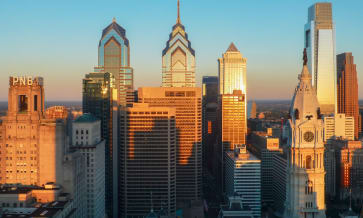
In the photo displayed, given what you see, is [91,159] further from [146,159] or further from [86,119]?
[146,159]

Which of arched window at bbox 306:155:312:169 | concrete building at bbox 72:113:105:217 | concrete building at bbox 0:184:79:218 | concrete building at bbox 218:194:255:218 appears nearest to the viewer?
arched window at bbox 306:155:312:169

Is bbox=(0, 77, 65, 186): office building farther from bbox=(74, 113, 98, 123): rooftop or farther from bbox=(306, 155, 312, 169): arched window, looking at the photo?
bbox=(306, 155, 312, 169): arched window

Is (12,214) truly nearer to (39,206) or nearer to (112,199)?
(39,206)

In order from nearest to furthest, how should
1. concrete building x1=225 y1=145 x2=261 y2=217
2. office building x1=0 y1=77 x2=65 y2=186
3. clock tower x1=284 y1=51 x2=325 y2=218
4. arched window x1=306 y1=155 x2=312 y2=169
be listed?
clock tower x1=284 y1=51 x2=325 y2=218, arched window x1=306 y1=155 x2=312 y2=169, office building x1=0 y1=77 x2=65 y2=186, concrete building x1=225 y1=145 x2=261 y2=217

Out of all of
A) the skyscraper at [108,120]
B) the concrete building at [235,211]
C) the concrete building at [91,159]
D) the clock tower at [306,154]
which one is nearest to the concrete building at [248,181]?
the concrete building at [235,211]

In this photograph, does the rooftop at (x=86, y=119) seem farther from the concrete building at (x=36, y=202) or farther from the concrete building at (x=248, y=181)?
the concrete building at (x=248, y=181)

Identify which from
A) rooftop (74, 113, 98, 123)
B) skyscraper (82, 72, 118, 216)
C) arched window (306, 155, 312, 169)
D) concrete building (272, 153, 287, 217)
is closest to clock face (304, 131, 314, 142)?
arched window (306, 155, 312, 169)

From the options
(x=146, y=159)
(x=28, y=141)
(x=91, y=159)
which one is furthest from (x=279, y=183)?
(x=28, y=141)

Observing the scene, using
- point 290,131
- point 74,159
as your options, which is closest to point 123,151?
point 74,159
